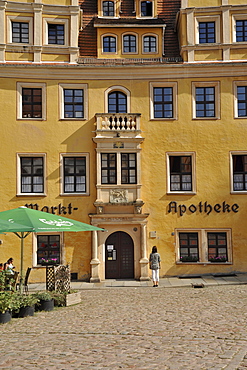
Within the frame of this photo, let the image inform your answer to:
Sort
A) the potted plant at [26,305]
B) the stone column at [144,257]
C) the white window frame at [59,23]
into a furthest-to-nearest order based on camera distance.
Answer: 1. the white window frame at [59,23]
2. the stone column at [144,257]
3. the potted plant at [26,305]

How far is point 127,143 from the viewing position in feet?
78.5

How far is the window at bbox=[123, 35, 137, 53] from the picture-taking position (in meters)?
25.6

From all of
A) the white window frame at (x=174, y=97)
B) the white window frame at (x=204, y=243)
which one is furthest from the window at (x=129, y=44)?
the white window frame at (x=204, y=243)

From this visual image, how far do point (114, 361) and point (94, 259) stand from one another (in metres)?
15.3

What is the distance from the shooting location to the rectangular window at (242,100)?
24719 millimetres

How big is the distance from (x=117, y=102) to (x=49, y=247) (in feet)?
26.4

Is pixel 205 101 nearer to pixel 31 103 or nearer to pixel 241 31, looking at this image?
pixel 241 31

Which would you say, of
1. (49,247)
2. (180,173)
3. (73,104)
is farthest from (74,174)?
(180,173)

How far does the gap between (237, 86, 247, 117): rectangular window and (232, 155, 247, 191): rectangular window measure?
7.37ft

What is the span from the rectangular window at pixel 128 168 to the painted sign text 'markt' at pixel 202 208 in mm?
2297

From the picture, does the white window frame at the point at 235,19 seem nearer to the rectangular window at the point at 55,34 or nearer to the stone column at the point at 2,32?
the rectangular window at the point at 55,34

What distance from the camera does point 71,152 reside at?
24.2 meters

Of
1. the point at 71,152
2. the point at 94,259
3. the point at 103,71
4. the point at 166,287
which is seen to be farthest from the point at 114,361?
the point at 103,71

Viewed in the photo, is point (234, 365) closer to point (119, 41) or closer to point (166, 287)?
point (166, 287)
